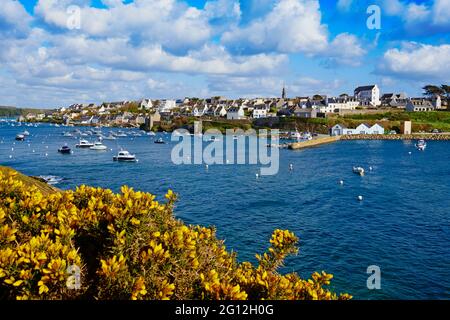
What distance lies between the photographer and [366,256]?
87.7 ft

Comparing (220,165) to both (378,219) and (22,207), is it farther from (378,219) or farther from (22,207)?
(22,207)

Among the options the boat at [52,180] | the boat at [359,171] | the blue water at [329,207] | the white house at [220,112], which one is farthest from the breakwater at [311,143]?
the white house at [220,112]

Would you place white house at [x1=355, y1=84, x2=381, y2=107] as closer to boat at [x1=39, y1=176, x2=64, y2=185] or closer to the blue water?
the blue water

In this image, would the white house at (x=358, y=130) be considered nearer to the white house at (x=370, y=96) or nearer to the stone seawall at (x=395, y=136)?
the stone seawall at (x=395, y=136)

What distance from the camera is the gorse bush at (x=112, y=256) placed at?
556cm

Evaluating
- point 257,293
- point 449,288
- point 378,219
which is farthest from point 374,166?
point 257,293

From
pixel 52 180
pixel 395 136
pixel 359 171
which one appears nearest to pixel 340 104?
pixel 395 136

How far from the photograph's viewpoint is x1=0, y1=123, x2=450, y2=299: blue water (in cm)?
2484

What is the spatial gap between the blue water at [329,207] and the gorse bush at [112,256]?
1708 centimetres

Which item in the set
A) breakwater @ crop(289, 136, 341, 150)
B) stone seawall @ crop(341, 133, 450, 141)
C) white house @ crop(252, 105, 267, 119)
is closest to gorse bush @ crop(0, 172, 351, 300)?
breakwater @ crop(289, 136, 341, 150)

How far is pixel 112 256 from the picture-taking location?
21.1 ft

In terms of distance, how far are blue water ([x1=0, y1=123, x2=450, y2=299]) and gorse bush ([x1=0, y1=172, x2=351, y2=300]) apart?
56.0 ft

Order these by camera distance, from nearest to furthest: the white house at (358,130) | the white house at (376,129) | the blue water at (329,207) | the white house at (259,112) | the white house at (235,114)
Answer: the blue water at (329,207)
the white house at (358,130)
the white house at (376,129)
the white house at (235,114)
the white house at (259,112)
